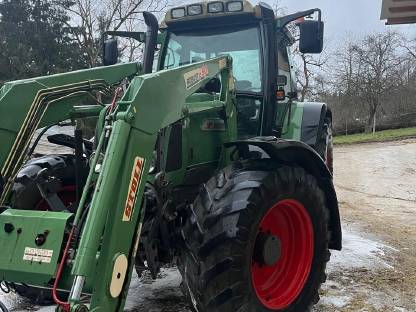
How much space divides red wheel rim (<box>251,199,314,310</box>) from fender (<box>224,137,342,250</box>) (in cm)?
33

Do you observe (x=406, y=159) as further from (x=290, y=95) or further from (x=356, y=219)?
(x=290, y=95)

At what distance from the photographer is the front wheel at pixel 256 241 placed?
319 cm

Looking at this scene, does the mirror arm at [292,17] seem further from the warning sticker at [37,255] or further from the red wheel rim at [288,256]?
the warning sticker at [37,255]

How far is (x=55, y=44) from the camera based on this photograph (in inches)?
1142

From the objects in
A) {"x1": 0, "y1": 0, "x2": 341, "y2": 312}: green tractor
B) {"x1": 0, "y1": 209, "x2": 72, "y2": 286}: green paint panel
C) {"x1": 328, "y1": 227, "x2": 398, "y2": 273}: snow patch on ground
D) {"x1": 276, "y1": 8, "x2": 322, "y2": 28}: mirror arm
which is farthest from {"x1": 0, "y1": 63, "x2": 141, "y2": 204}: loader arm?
{"x1": 328, "y1": 227, "x2": 398, "y2": 273}: snow patch on ground

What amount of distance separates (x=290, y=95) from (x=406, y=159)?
1334 centimetres

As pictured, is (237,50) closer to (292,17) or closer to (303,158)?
(292,17)

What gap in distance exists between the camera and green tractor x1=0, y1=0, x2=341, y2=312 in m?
2.75

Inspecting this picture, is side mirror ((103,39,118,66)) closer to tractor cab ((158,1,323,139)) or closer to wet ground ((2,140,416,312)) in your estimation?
tractor cab ((158,1,323,139))

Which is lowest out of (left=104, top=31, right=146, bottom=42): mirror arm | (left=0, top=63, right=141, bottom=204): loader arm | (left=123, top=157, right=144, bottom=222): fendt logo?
(left=123, top=157, right=144, bottom=222): fendt logo

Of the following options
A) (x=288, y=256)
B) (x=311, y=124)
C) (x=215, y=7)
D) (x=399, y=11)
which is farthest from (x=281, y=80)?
(x=399, y=11)

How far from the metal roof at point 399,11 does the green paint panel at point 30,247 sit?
20.4 feet

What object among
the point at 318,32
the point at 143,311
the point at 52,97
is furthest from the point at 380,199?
the point at 52,97

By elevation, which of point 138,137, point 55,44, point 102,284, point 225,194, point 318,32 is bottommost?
point 102,284
